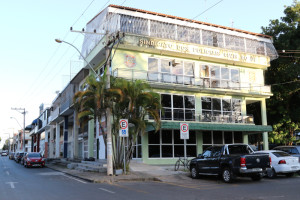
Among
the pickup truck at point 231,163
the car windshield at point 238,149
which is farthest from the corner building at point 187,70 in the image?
the car windshield at point 238,149

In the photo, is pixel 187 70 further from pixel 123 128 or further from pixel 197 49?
pixel 123 128

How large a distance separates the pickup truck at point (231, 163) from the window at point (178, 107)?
9.29 m

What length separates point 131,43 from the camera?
24.4m

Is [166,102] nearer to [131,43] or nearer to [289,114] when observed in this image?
[131,43]

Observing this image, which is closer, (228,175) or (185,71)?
(228,175)

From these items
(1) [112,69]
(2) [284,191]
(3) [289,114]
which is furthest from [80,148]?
(2) [284,191]

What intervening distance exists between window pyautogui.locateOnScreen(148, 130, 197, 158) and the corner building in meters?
0.08

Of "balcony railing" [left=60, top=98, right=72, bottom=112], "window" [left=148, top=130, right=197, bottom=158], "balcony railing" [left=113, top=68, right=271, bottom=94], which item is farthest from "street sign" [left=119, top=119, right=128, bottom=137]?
"balcony railing" [left=60, top=98, right=72, bottom=112]

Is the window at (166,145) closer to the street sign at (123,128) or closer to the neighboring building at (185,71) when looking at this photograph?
the neighboring building at (185,71)

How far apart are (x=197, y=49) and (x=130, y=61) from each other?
650 centimetres

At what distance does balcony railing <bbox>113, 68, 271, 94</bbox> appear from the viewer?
79.5 feet

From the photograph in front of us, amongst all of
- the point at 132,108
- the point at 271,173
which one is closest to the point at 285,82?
the point at 271,173

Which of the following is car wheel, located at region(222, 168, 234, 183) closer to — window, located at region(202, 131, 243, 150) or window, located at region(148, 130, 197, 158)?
window, located at region(148, 130, 197, 158)

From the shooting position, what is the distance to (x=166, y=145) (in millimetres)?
25000
